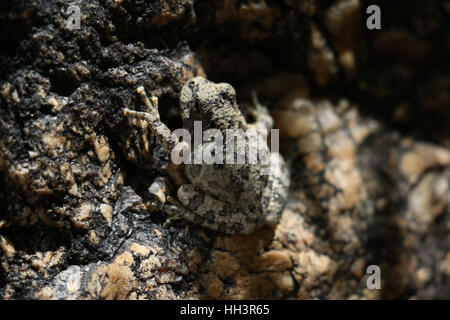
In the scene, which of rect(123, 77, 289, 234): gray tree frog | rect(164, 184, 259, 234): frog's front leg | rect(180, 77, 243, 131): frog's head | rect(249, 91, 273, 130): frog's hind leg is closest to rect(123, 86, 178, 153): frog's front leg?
rect(123, 77, 289, 234): gray tree frog

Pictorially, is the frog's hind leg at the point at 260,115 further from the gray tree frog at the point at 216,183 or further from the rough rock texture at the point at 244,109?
the gray tree frog at the point at 216,183

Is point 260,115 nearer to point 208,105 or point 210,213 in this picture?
point 208,105

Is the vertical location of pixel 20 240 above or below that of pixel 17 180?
below

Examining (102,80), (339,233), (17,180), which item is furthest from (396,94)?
(17,180)

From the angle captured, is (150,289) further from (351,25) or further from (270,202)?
(351,25)

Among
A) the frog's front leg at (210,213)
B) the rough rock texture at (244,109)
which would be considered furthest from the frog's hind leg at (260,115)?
the frog's front leg at (210,213)

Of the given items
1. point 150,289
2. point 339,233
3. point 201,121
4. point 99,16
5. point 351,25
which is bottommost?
point 150,289
